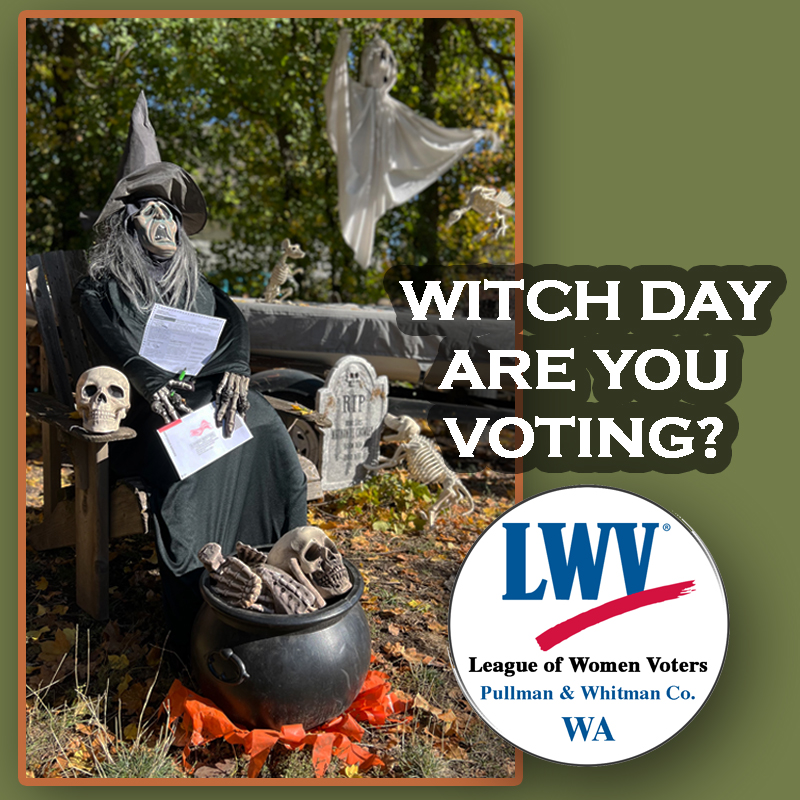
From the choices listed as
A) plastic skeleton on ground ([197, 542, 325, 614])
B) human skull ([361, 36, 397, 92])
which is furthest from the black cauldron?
human skull ([361, 36, 397, 92])

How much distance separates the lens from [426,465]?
449 cm

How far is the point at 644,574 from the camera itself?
2426 millimetres

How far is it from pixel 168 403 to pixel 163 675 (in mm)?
1016

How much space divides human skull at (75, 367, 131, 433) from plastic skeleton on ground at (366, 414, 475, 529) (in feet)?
6.45

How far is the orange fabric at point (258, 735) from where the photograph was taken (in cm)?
244

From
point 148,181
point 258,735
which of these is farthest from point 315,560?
point 148,181

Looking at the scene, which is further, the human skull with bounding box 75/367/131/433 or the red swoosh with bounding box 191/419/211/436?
the red swoosh with bounding box 191/419/211/436


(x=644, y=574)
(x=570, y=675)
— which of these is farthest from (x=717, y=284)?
(x=570, y=675)

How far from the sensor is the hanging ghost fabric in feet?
23.0

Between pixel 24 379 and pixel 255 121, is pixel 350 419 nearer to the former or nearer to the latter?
pixel 24 379

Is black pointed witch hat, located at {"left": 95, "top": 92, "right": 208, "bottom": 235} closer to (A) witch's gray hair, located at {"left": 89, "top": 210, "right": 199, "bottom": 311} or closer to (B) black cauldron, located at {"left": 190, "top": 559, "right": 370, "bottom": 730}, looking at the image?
(A) witch's gray hair, located at {"left": 89, "top": 210, "right": 199, "bottom": 311}

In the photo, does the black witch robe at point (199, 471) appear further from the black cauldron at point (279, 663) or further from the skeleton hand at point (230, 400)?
the black cauldron at point (279, 663)

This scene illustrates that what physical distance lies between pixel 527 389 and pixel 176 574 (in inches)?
56.7

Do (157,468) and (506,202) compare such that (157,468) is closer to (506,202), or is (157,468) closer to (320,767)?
(320,767)
